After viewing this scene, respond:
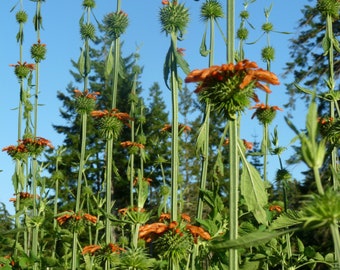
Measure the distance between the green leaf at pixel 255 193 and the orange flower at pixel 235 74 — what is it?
25cm

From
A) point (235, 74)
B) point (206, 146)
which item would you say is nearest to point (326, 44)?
point (206, 146)

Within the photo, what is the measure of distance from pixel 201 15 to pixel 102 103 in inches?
788

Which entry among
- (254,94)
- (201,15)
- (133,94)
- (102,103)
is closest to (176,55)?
(254,94)

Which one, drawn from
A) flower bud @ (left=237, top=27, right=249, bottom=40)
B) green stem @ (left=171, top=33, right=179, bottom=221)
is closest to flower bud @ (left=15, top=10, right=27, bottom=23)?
flower bud @ (left=237, top=27, right=249, bottom=40)

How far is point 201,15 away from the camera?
3232 mm

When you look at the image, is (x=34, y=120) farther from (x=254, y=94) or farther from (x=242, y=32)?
(x=254, y=94)

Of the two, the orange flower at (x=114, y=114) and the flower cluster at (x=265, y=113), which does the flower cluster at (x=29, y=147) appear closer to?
the orange flower at (x=114, y=114)

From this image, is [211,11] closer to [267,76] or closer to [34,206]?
[267,76]

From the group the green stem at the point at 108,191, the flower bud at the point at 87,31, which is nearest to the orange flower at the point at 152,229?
the green stem at the point at 108,191

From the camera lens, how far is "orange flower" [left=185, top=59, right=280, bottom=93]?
4.90ft

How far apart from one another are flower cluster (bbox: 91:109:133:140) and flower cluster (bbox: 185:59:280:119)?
1.72 meters

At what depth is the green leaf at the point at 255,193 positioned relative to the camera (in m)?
1.39

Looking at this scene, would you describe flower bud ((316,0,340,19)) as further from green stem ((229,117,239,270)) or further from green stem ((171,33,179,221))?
green stem ((229,117,239,270))

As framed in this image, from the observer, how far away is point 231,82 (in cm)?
156
